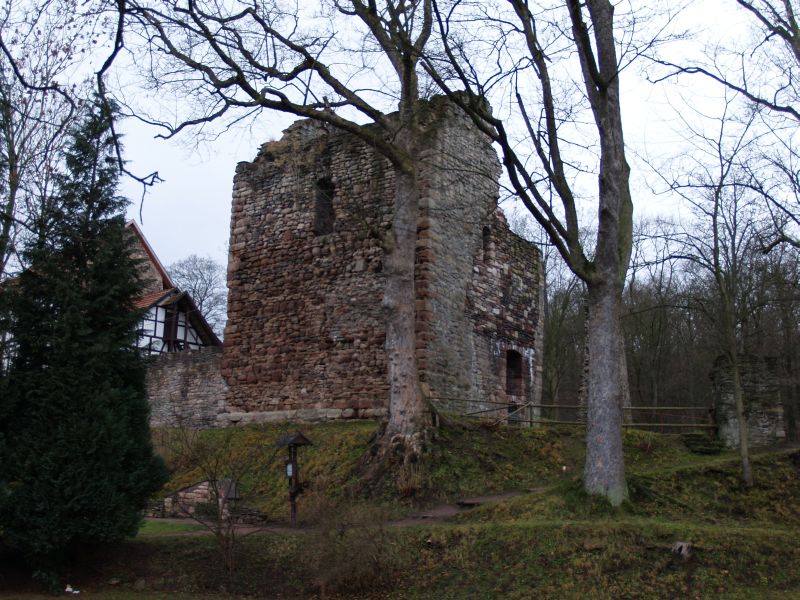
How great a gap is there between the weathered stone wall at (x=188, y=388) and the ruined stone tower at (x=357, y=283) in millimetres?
5807

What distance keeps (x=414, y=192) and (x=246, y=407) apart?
6.30 meters

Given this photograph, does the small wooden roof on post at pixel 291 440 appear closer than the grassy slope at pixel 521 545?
No

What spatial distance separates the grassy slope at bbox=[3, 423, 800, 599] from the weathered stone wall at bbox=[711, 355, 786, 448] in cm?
150

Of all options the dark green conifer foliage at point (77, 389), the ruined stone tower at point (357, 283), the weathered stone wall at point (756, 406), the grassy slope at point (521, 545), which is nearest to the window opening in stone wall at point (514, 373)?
the ruined stone tower at point (357, 283)

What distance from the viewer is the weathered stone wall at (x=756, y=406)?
40.7 ft

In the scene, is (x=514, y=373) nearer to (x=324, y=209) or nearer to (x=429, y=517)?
(x=324, y=209)

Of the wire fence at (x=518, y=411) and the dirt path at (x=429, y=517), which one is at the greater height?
the wire fence at (x=518, y=411)

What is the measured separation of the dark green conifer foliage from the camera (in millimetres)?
8336

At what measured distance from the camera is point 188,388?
22.0 m

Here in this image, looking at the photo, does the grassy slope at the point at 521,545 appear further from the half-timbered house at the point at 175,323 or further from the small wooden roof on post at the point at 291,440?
the half-timbered house at the point at 175,323

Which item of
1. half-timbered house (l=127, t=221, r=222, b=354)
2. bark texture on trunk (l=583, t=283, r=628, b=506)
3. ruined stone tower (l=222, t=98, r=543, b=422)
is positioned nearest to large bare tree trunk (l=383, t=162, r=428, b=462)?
ruined stone tower (l=222, t=98, r=543, b=422)

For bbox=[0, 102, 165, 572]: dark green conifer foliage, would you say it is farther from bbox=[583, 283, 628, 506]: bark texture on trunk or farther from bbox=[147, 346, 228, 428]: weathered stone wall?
bbox=[147, 346, 228, 428]: weathered stone wall

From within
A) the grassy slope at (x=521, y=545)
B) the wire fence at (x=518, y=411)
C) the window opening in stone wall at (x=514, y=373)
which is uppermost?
the window opening in stone wall at (x=514, y=373)

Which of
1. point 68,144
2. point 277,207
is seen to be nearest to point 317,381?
point 277,207
